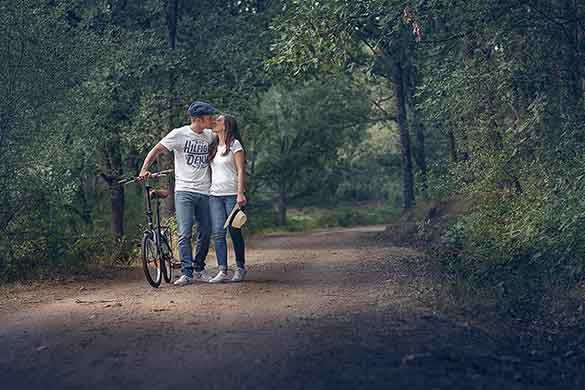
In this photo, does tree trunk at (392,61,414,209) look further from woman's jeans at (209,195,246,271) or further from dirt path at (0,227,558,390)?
dirt path at (0,227,558,390)

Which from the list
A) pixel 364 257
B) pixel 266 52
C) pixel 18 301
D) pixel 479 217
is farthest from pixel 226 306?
pixel 266 52

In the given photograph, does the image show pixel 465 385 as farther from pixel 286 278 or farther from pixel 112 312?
pixel 286 278

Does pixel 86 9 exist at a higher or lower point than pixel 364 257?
higher

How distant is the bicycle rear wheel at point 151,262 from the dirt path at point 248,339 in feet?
0.67

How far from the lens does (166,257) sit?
11.8 m

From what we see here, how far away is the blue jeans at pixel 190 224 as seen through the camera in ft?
38.4

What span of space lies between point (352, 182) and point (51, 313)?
40.8 m

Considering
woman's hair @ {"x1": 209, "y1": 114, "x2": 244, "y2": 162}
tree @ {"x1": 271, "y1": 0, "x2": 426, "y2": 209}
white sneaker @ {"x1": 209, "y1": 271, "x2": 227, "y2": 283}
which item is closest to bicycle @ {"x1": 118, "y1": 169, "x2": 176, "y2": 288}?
white sneaker @ {"x1": 209, "y1": 271, "x2": 227, "y2": 283}

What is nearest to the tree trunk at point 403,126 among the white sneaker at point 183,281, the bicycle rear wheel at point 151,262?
the white sneaker at point 183,281

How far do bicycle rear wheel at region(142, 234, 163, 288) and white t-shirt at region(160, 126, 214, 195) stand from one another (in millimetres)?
857

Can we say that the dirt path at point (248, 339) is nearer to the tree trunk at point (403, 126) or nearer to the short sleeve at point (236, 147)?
the short sleeve at point (236, 147)

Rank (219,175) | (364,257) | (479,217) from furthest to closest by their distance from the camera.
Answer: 1. (364,257)
2. (479,217)
3. (219,175)

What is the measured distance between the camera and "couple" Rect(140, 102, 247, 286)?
38.5 ft

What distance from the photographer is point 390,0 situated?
41.9 ft
